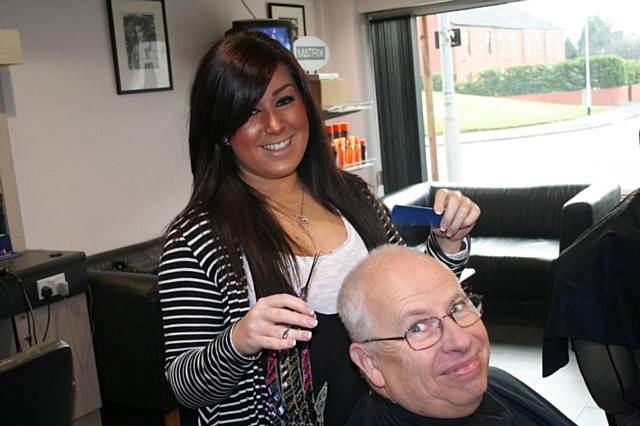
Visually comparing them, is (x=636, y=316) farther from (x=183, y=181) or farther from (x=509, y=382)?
(x=183, y=181)

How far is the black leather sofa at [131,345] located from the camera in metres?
3.37

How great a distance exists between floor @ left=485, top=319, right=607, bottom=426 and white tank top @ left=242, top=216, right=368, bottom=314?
2093 mm

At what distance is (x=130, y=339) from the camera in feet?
11.3

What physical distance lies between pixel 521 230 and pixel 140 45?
276 centimetres

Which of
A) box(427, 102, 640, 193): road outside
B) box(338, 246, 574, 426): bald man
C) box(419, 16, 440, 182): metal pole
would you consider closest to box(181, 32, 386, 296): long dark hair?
box(338, 246, 574, 426): bald man

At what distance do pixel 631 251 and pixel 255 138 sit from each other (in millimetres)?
1323

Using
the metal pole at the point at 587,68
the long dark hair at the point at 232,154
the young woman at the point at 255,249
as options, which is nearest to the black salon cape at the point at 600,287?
the young woman at the point at 255,249

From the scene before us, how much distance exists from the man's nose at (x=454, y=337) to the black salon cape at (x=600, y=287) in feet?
3.35

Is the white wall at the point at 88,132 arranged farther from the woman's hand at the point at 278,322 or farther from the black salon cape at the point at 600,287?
the woman's hand at the point at 278,322

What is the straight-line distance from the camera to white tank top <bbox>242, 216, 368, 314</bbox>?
5.07 feet

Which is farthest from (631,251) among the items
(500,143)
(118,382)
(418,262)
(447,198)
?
(500,143)

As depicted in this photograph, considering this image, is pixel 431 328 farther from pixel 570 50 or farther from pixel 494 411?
pixel 570 50

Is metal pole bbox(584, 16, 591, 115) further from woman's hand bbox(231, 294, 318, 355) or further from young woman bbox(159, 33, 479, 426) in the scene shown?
woman's hand bbox(231, 294, 318, 355)

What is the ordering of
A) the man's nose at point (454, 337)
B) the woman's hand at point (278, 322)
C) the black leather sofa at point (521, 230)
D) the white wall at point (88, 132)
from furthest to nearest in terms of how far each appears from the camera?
the black leather sofa at point (521, 230)
the white wall at point (88, 132)
the man's nose at point (454, 337)
the woman's hand at point (278, 322)
